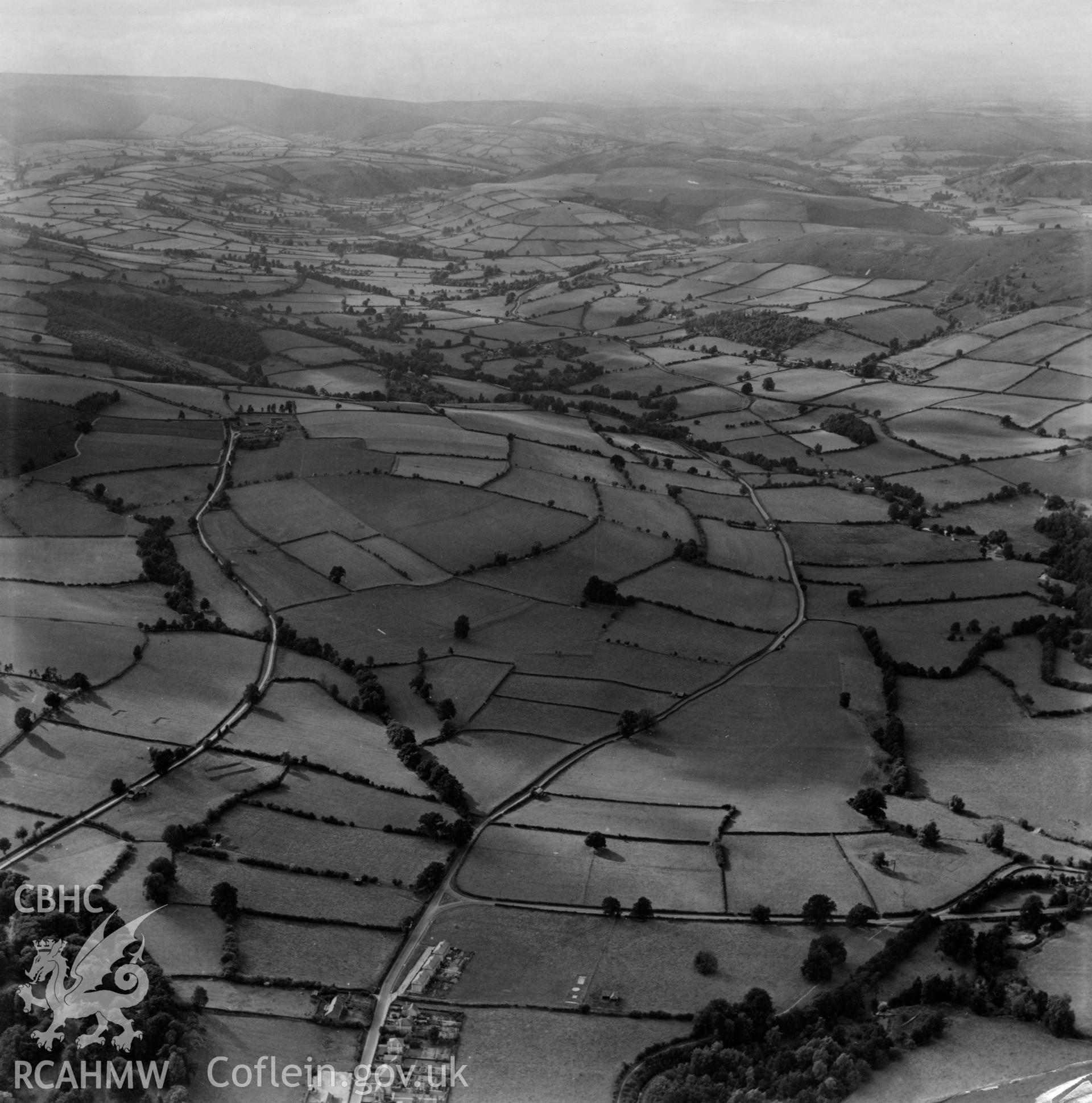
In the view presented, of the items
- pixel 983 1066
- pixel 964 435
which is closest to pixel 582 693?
pixel 983 1066

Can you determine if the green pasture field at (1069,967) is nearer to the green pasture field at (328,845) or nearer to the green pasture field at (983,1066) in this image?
the green pasture field at (983,1066)

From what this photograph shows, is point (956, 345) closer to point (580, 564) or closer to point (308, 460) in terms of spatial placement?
point (580, 564)

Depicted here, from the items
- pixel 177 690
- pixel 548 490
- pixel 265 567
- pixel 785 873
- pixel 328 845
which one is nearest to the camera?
pixel 785 873

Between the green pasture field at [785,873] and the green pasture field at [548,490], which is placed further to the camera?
the green pasture field at [548,490]

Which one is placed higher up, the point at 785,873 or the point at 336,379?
the point at 336,379

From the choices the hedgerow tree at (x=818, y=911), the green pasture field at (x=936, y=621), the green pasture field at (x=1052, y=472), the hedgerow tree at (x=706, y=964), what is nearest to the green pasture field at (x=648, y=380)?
the green pasture field at (x=1052, y=472)

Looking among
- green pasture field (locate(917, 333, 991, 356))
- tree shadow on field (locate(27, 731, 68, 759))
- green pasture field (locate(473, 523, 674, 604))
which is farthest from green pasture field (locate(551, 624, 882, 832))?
green pasture field (locate(917, 333, 991, 356))

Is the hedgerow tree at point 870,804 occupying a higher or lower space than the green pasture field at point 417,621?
lower

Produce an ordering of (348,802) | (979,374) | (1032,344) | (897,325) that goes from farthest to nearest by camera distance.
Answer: (897,325) < (1032,344) < (979,374) < (348,802)
